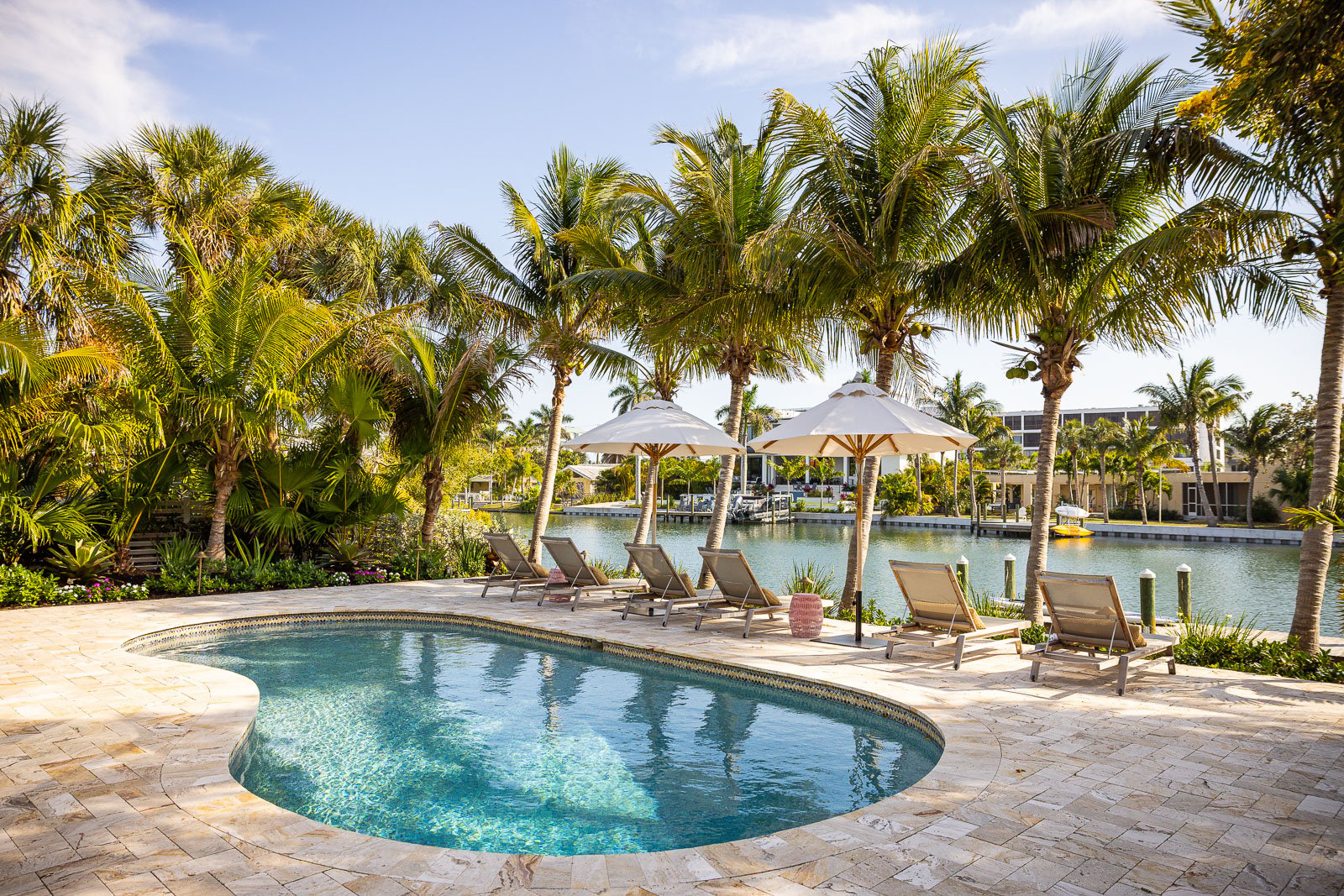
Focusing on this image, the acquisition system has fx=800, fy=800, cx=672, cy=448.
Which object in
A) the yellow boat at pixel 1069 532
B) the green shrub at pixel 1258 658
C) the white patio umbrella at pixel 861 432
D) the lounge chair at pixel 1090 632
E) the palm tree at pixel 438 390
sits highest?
the palm tree at pixel 438 390

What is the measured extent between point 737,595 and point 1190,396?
4505 centimetres

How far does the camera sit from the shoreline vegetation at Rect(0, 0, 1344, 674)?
28.5ft

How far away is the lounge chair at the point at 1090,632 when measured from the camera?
22.3 ft

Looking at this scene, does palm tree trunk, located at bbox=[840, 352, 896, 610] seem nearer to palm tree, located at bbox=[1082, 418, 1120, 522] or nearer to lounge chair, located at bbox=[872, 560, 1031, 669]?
lounge chair, located at bbox=[872, 560, 1031, 669]

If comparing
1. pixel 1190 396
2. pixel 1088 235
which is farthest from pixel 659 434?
pixel 1190 396

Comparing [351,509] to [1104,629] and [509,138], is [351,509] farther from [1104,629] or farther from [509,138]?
[1104,629]

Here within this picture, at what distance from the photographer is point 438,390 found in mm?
14727

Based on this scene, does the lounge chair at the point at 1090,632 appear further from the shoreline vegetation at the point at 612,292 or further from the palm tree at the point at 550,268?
the palm tree at the point at 550,268

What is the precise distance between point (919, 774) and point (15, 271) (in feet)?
43.2

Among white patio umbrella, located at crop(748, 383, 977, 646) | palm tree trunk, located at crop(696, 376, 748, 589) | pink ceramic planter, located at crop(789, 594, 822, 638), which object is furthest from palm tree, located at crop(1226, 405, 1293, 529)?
pink ceramic planter, located at crop(789, 594, 822, 638)

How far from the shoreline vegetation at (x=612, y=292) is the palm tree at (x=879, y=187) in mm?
44

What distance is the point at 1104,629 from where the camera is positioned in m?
7.07

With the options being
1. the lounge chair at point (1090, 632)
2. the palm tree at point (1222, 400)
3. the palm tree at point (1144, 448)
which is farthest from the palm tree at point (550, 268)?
the palm tree at point (1144, 448)

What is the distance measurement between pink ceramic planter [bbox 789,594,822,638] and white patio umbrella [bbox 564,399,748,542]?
2.32 m
